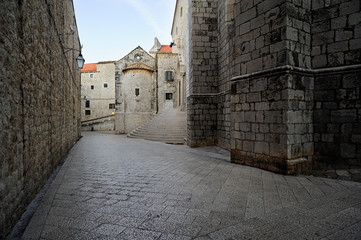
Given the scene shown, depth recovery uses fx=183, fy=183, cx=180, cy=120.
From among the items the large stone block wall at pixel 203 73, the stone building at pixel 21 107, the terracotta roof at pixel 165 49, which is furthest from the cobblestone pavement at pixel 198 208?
the terracotta roof at pixel 165 49

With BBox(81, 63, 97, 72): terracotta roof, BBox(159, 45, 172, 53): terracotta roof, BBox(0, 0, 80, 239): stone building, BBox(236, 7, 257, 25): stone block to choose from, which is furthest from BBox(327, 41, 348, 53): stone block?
BBox(159, 45, 172, 53): terracotta roof

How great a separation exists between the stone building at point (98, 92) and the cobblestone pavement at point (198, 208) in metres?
27.7

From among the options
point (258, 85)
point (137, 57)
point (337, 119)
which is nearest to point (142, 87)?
point (137, 57)

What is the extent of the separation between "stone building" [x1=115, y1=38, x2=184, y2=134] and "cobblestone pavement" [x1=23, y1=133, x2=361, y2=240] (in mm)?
16913

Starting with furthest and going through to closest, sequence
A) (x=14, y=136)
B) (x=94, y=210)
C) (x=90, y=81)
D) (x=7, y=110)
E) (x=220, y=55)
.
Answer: (x=90, y=81) < (x=220, y=55) < (x=94, y=210) < (x=14, y=136) < (x=7, y=110)

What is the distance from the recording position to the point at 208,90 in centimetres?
863

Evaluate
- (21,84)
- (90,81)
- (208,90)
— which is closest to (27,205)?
(21,84)

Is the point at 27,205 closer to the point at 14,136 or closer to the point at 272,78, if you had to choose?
the point at 14,136

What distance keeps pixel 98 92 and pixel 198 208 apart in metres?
31.2

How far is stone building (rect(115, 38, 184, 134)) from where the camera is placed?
2073 cm

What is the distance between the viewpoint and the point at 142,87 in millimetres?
21219

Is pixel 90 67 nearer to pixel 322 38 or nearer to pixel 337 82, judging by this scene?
pixel 322 38

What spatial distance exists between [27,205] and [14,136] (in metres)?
1.17

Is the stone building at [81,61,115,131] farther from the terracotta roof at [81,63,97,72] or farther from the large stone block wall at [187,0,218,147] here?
the large stone block wall at [187,0,218,147]
